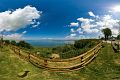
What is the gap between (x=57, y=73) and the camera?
2445 centimetres

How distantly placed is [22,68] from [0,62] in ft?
10.9

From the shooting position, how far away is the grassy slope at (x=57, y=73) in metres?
22.8

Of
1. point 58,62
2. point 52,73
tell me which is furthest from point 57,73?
point 58,62

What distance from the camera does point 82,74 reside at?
81.0 feet

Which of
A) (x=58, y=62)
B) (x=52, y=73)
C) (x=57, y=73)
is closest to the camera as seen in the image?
(x=52, y=73)

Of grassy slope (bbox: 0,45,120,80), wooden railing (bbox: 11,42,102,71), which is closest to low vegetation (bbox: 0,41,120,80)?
grassy slope (bbox: 0,45,120,80)

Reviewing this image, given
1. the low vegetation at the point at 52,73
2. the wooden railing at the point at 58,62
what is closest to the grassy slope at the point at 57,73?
the low vegetation at the point at 52,73

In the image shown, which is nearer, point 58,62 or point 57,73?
point 57,73

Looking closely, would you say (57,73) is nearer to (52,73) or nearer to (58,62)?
(52,73)

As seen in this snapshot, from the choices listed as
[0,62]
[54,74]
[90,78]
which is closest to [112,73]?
[90,78]

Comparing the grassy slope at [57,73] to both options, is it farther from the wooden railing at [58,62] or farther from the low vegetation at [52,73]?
the wooden railing at [58,62]

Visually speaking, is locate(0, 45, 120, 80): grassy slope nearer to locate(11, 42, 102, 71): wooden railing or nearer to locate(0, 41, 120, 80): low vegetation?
locate(0, 41, 120, 80): low vegetation

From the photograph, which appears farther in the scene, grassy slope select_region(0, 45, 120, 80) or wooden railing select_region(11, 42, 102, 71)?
wooden railing select_region(11, 42, 102, 71)

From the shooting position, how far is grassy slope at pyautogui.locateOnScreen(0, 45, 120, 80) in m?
22.8
